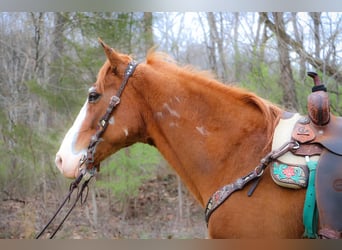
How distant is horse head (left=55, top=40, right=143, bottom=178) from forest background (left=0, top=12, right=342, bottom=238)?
63.2 inches

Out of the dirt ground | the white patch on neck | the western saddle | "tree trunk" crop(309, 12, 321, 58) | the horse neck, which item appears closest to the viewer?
the western saddle

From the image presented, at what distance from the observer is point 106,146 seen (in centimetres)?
→ 154

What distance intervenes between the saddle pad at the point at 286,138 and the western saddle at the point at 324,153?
0.04 ft

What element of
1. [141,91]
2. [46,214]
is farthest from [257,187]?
[46,214]

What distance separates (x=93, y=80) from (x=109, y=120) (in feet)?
6.55

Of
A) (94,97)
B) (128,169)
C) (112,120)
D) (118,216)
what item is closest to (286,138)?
(112,120)

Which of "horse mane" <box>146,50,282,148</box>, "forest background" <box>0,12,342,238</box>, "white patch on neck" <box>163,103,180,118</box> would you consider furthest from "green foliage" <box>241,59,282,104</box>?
"white patch on neck" <box>163,103,180,118</box>

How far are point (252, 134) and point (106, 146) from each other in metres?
0.65

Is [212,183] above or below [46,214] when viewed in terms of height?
above

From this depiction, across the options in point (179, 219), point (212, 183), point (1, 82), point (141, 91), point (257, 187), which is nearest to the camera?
point (257, 187)

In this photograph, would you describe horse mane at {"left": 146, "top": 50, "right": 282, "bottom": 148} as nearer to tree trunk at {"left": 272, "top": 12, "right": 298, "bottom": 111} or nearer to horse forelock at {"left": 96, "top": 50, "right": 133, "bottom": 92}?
horse forelock at {"left": 96, "top": 50, "right": 133, "bottom": 92}

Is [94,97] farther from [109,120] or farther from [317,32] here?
[317,32]

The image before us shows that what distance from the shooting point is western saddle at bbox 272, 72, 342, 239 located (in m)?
1.19

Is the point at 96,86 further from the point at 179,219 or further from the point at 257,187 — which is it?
the point at 179,219
